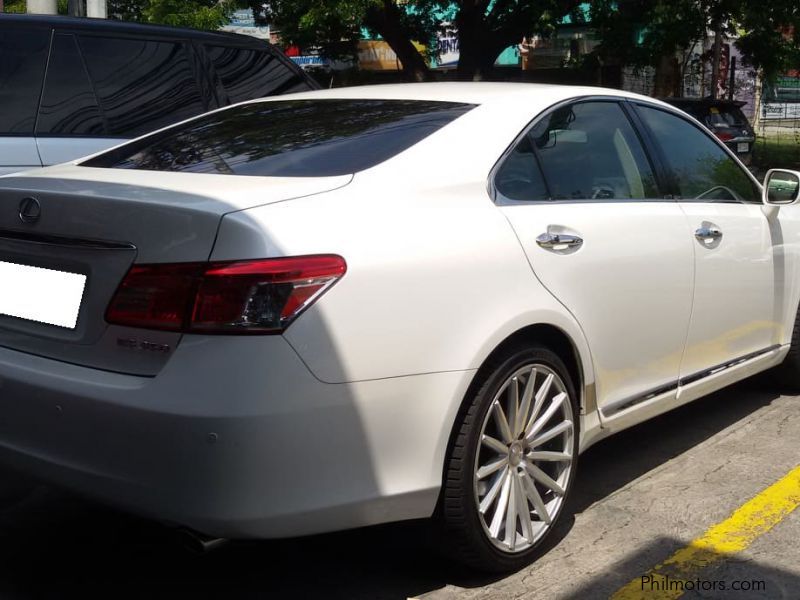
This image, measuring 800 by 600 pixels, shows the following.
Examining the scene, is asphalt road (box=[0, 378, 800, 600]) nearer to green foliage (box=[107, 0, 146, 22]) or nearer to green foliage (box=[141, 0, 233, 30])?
green foliage (box=[141, 0, 233, 30])

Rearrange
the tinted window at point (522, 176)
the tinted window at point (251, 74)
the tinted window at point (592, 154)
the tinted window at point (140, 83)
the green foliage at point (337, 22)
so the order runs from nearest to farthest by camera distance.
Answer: the tinted window at point (522, 176) → the tinted window at point (592, 154) → the tinted window at point (140, 83) → the tinted window at point (251, 74) → the green foliage at point (337, 22)

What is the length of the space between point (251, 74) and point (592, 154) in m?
3.17

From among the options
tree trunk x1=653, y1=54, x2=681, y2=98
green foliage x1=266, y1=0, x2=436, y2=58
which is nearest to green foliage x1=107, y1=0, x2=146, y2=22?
green foliage x1=266, y1=0, x2=436, y2=58

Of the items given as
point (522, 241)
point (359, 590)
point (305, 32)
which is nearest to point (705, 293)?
point (522, 241)

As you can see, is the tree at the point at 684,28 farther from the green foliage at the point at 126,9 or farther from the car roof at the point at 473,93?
the green foliage at the point at 126,9

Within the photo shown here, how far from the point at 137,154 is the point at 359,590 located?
65.6 inches

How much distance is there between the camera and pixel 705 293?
13.8 ft

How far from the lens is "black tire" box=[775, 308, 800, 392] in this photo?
525 centimetres

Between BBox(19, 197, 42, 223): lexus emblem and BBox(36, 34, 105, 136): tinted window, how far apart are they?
2.52m

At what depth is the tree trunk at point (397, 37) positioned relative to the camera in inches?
867

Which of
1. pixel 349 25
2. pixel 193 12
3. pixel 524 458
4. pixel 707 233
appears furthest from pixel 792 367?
pixel 193 12

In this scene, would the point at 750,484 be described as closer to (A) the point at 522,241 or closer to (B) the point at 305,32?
(A) the point at 522,241

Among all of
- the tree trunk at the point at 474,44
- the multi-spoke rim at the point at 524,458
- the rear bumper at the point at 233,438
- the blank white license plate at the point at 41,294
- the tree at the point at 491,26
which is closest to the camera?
the rear bumper at the point at 233,438

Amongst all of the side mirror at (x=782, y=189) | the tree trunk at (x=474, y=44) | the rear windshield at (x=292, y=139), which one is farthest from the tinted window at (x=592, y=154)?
the tree trunk at (x=474, y=44)
